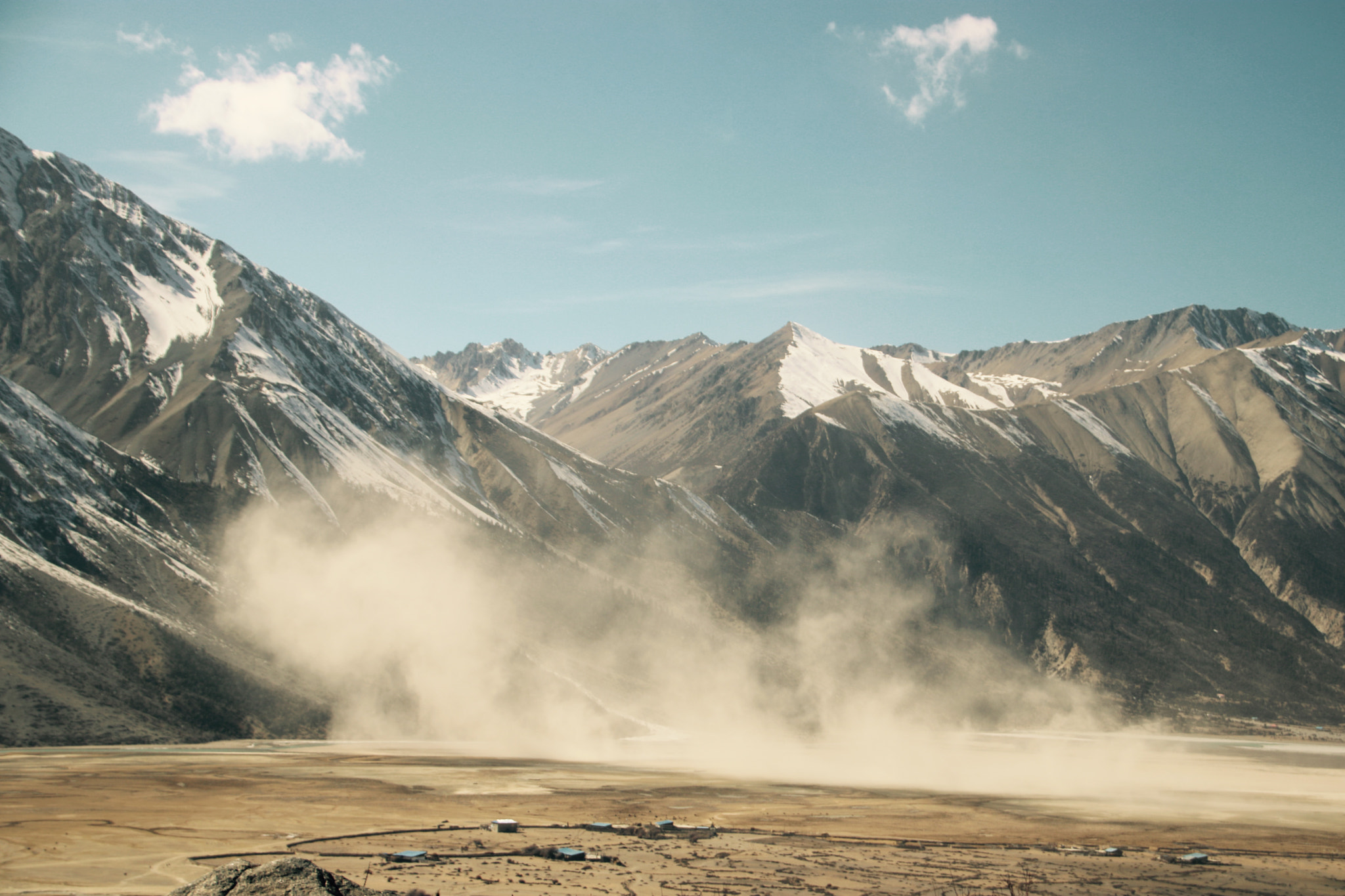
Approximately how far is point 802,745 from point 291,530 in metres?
113

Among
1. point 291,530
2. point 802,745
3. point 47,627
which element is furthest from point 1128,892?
point 291,530

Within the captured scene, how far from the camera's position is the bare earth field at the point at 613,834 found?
5947 cm

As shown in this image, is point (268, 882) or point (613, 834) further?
point (613, 834)

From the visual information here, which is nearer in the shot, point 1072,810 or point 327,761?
point 1072,810

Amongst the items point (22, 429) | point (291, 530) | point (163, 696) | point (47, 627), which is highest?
point (22, 429)

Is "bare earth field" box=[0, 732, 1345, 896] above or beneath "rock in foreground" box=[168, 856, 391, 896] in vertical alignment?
beneath

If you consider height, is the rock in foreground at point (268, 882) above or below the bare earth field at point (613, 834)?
above

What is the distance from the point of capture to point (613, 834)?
75688 mm

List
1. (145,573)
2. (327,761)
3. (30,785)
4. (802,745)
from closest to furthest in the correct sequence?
(30,785), (327,761), (145,573), (802,745)

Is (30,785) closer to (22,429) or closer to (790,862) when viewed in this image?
(790,862)

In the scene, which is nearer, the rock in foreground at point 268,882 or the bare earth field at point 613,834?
the rock in foreground at point 268,882

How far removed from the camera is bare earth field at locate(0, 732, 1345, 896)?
195 feet

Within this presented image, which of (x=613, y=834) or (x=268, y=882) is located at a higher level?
(x=268, y=882)

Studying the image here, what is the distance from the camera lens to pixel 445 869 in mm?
60156
